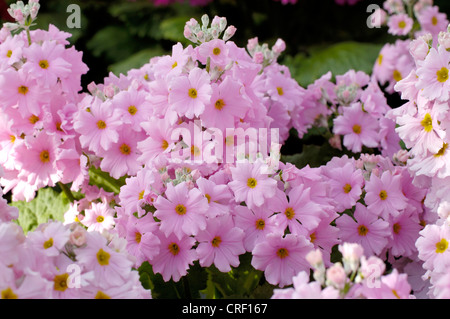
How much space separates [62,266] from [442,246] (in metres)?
0.54

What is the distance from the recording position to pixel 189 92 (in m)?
1.05

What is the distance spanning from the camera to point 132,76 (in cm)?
135

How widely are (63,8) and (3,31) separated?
201 cm

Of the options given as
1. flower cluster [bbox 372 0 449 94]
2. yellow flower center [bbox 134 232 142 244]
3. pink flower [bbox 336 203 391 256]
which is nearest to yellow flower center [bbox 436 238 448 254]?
pink flower [bbox 336 203 391 256]

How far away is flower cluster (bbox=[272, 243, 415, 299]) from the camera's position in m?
0.68

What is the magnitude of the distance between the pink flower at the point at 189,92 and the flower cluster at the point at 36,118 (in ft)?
0.73

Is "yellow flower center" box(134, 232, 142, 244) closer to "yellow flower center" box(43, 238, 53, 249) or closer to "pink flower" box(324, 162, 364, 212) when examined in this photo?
"yellow flower center" box(43, 238, 53, 249)

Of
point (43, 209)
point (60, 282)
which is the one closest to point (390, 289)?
point (60, 282)

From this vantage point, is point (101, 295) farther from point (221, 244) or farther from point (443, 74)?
point (443, 74)

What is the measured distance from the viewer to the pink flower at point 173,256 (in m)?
1.01

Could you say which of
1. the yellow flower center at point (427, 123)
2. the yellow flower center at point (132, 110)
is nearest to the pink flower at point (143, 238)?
the yellow flower center at point (132, 110)

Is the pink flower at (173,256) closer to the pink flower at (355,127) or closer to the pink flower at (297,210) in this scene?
the pink flower at (297,210)
